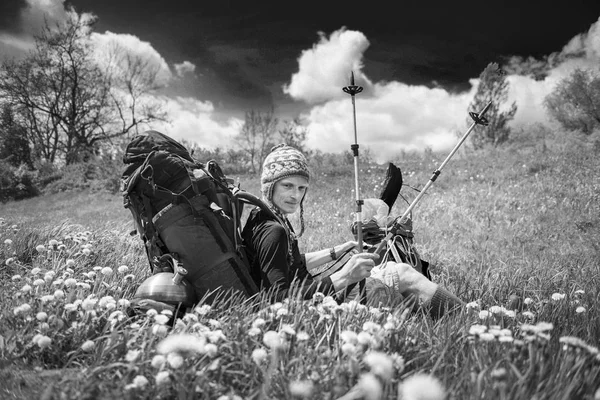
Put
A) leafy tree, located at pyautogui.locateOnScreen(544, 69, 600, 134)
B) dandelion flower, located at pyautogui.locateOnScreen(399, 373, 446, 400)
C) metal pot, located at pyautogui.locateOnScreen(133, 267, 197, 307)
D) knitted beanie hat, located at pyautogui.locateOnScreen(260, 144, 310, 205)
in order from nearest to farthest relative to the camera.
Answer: dandelion flower, located at pyautogui.locateOnScreen(399, 373, 446, 400) → metal pot, located at pyautogui.locateOnScreen(133, 267, 197, 307) → knitted beanie hat, located at pyautogui.locateOnScreen(260, 144, 310, 205) → leafy tree, located at pyautogui.locateOnScreen(544, 69, 600, 134)

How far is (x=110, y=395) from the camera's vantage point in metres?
1.61

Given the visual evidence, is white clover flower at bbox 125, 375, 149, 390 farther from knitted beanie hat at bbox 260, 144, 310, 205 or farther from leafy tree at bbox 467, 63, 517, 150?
leafy tree at bbox 467, 63, 517, 150

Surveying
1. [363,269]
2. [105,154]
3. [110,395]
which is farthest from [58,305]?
[105,154]

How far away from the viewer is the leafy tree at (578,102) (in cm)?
3450

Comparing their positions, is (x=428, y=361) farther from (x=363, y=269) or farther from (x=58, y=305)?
(x=58, y=305)

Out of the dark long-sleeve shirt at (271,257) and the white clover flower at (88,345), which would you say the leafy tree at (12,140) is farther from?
the white clover flower at (88,345)

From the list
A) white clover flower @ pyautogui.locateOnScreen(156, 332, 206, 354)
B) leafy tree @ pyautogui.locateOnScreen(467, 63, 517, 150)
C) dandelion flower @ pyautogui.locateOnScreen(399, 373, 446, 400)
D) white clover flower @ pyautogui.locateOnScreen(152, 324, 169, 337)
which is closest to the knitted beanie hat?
white clover flower @ pyautogui.locateOnScreen(152, 324, 169, 337)

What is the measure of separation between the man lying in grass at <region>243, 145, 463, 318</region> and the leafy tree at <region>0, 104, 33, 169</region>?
130ft

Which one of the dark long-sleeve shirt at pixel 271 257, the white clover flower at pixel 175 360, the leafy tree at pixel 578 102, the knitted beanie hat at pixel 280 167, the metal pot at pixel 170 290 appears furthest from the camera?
the leafy tree at pixel 578 102

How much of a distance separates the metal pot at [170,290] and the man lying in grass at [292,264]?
1.81 ft

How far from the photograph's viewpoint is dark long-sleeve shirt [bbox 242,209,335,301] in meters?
2.98

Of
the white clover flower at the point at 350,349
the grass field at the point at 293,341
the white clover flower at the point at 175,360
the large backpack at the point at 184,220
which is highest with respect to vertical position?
the large backpack at the point at 184,220

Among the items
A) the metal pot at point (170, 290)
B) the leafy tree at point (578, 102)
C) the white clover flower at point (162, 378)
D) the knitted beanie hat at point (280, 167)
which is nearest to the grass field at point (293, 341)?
the white clover flower at point (162, 378)

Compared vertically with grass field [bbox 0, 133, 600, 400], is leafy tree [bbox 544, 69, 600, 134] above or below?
above
